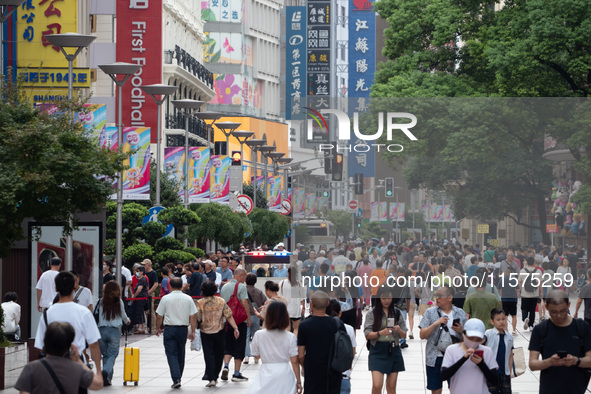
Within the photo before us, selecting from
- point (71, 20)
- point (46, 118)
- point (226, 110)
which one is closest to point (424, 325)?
point (46, 118)

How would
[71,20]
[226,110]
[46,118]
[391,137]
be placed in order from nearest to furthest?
[391,137] < [46,118] < [71,20] < [226,110]

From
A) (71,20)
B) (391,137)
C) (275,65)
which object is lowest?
(391,137)

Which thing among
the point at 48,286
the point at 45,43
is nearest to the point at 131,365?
the point at 48,286

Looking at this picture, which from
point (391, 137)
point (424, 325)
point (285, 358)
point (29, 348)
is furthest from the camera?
point (29, 348)

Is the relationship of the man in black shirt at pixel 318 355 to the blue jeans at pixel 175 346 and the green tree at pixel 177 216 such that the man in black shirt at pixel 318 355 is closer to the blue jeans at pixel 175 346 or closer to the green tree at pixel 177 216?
the blue jeans at pixel 175 346

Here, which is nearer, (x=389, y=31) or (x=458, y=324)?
(x=458, y=324)

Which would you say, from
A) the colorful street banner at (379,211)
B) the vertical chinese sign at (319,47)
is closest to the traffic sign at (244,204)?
the colorful street banner at (379,211)

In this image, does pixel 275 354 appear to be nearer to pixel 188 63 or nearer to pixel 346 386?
pixel 346 386

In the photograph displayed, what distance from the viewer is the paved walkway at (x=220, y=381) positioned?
16.1 meters

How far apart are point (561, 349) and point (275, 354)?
8.69 ft

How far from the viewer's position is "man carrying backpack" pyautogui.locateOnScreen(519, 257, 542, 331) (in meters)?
16.8

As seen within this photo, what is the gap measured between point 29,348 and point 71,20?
1845cm

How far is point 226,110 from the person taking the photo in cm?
10288

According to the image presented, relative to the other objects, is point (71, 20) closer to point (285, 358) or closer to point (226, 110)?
point (285, 358)
